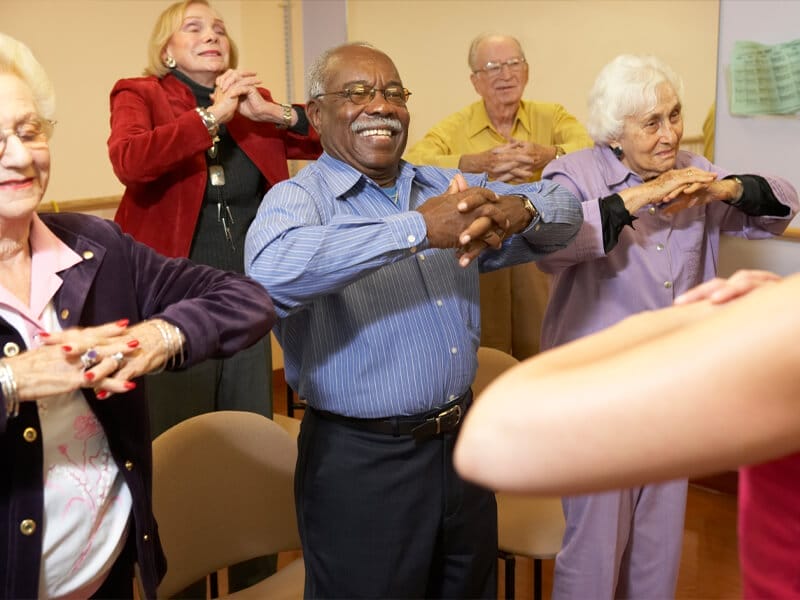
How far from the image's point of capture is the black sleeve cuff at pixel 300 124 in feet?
10.1

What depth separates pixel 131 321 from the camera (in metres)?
1.69

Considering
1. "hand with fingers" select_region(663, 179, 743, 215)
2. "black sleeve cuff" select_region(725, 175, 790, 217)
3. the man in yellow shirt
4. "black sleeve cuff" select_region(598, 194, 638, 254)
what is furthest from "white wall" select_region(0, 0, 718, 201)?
"black sleeve cuff" select_region(598, 194, 638, 254)

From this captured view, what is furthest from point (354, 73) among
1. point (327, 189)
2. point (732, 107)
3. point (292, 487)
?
point (732, 107)

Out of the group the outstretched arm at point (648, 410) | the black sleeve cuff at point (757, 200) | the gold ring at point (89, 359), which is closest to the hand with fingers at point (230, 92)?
the black sleeve cuff at point (757, 200)

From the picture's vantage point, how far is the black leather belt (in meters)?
2.01

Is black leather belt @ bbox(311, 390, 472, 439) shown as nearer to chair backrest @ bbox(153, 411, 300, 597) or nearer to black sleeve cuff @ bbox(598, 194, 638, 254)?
chair backrest @ bbox(153, 411, 300, 597)

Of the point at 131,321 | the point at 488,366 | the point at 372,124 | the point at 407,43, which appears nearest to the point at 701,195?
the point at 488,366

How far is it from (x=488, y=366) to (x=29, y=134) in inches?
63.1

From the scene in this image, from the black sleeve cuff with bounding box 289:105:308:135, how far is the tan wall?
56.9 inches

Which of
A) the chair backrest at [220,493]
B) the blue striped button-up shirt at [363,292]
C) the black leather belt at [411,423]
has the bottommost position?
the chair backrest at [220,493]

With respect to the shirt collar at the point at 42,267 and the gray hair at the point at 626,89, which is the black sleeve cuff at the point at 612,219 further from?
the shirt collar at the point at 42,267

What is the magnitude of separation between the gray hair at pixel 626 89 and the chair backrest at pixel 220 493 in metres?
1.17

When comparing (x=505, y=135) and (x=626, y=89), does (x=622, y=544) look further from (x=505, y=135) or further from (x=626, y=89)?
(x=505, y=135)

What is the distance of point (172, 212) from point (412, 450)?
128 centimetres
